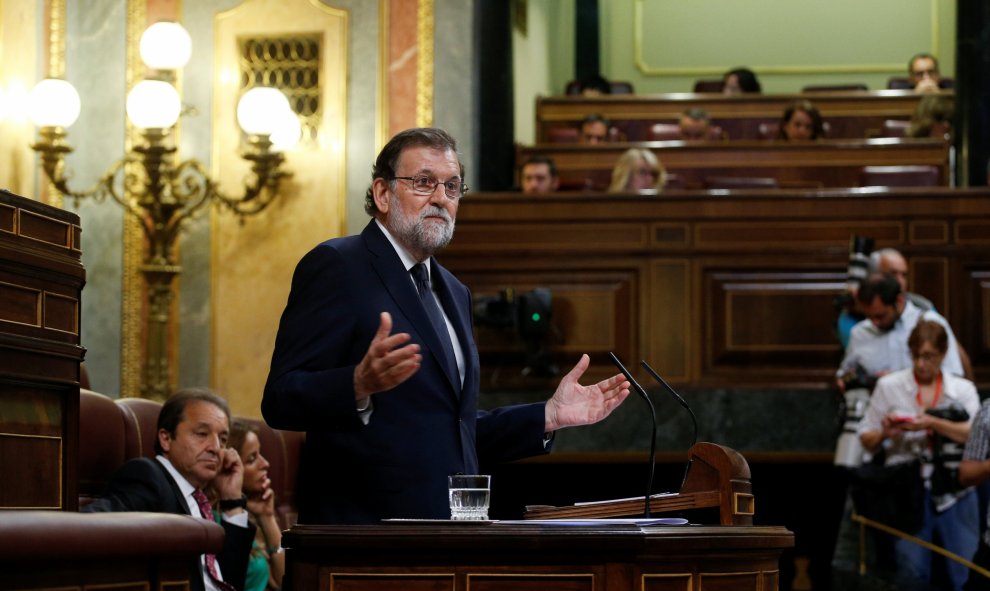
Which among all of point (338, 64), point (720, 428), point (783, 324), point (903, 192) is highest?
point (338, 64)

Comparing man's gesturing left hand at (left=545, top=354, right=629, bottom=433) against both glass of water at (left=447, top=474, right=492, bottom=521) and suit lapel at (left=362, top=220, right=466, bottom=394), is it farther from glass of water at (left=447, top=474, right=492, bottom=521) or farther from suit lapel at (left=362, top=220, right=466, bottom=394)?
glass of water at (left=447, top=474, right=492, bottom=521)

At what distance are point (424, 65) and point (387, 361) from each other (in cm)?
737

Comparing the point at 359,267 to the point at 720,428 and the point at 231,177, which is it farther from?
the point at 231,177

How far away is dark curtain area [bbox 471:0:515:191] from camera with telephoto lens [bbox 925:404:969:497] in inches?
177

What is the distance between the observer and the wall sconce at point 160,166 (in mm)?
8773

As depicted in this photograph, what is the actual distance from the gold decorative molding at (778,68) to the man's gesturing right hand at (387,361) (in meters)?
13.9

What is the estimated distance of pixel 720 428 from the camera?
25.9 feet

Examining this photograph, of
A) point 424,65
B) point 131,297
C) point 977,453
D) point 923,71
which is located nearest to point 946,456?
point 977,453

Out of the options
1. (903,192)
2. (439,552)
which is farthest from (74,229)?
(903,192)

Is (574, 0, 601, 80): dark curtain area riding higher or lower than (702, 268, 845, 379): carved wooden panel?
higher

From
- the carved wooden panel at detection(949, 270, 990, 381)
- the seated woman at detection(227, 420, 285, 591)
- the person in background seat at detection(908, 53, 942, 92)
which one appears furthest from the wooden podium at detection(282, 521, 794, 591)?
the person in background seat at detection(908, 53, 942, 92)

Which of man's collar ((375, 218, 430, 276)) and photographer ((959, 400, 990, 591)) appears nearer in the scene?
man's collar ((375, 218, 430, 276))

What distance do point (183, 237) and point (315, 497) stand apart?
7.24 m

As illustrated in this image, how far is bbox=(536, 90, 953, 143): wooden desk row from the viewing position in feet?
39.6
